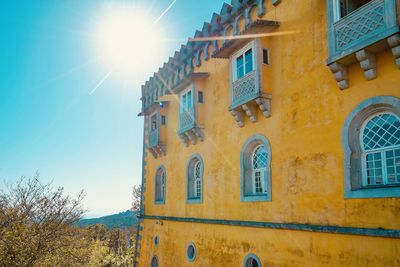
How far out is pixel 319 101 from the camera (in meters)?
7.67

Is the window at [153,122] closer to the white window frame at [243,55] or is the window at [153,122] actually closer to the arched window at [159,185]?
the arched window at [159,185]

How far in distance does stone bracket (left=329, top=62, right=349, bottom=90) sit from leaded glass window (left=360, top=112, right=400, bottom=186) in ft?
3.12

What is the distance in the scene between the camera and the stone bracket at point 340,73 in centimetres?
689

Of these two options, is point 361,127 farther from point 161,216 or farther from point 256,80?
point 161,216

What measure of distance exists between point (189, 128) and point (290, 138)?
543 cm

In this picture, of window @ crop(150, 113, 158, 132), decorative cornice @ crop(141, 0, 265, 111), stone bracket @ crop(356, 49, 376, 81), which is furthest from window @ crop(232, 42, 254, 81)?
window @ crop(150, 113, 158, 132)

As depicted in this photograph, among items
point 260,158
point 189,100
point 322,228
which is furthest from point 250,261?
point 189,100

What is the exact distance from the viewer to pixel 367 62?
6348mm

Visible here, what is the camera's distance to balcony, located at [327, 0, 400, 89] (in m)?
5.88

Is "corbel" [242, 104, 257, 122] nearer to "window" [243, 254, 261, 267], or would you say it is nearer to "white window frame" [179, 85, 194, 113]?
"white window frame" [179, 85, 194, 113]

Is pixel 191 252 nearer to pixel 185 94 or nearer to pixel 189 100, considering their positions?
pixel 189 100

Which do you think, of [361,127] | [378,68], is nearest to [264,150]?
[361,127]

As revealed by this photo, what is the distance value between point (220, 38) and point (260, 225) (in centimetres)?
702

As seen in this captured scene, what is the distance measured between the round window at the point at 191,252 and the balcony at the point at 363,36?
28.3 ft
